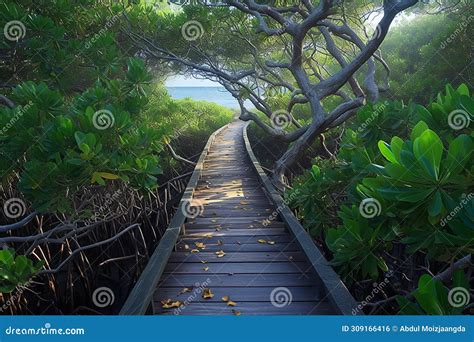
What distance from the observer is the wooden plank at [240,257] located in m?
3.19

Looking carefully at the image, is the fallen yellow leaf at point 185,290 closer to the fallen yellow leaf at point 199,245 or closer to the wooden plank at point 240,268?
the wooden plank at point 240,268

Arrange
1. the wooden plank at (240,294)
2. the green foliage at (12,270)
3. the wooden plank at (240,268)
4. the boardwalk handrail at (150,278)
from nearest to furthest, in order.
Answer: the boardwalk handrail at (150,278), the green foliage at (12,270), the wooden plank at (240,294), the wooden plank at (240,268)

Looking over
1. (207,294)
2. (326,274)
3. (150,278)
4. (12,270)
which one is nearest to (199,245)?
(207,294)

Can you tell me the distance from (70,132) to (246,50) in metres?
8.20

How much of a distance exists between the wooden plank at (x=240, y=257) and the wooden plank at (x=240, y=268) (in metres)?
0.07

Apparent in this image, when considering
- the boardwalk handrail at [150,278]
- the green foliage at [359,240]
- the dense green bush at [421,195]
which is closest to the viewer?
the dense green bush at [421,195]

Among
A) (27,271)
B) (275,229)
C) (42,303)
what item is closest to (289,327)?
(27,271)

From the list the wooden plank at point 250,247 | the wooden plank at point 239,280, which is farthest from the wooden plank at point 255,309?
the wooden plank at point 250,247

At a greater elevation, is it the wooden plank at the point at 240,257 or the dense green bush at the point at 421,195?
the wooden plank at the point at 240,257

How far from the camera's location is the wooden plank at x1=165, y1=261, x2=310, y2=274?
9.73 ft

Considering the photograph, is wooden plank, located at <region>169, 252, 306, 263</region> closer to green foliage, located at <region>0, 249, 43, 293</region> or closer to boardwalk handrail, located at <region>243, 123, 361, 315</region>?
boardwalk handrail, located at <region>243, 123, 361, 315</region>

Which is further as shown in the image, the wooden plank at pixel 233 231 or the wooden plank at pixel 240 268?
the wooden plank at pixel 233 231

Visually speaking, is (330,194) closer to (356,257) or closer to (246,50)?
(356,257)

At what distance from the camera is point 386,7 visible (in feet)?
16.2
